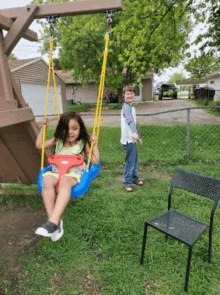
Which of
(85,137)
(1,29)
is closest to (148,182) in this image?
(85,137)

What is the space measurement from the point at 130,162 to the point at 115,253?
1578mm

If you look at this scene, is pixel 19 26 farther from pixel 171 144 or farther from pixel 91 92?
pixel 91 92

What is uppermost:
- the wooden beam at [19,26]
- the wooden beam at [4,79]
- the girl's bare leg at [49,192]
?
the wooden beam at [19,26]

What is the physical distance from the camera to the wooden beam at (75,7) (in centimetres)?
224

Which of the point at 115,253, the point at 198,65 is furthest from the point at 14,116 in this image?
the point at 198,65

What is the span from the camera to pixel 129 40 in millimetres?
14070

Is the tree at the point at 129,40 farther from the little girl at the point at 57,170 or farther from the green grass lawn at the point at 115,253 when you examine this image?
the green grass lawn at the point at 115,253

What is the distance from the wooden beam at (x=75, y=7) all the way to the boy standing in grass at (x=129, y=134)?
1287 mm

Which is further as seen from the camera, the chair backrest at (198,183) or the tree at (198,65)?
the tree at (198,65)

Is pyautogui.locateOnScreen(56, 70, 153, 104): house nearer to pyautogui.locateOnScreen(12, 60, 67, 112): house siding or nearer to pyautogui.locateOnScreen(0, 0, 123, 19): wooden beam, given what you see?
pyautogui.locateOnScreen(12, 60, 67, 112): house siding

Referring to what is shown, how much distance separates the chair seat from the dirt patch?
1.41m

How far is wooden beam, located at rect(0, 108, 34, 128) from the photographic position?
6.71ft

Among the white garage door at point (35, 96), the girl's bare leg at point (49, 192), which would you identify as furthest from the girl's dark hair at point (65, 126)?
the white garage door at point (35, 96)

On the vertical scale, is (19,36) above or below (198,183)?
above
